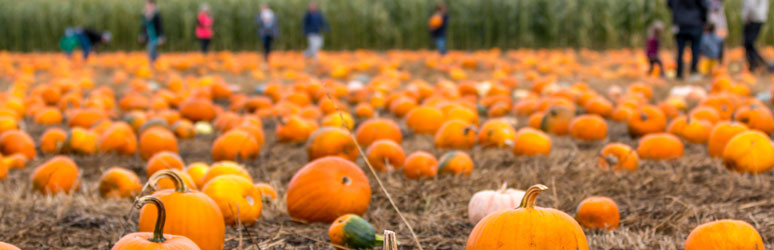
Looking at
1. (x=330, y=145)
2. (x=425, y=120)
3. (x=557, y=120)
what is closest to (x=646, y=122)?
(x=557, y=120)

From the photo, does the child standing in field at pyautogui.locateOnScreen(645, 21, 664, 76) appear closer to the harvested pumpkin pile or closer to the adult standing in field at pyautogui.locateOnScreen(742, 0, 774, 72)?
the adult standing in field at pyautogui.locateOnScreen(742, 0, 774, 72)

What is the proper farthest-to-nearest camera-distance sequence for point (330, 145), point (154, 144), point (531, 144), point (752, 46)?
point (752, 46) < point (154, 144) < point (531, 144) < point (330, 145)

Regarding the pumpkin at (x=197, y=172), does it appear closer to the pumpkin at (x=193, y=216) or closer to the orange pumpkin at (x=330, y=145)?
the orange pumpkin at (x=330, y=145)

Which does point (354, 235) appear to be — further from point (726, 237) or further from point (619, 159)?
point (619, 159)

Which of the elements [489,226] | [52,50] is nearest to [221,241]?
[489,226]

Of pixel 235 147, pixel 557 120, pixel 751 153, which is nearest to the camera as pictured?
pixel 751 153

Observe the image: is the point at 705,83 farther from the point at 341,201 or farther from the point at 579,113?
the point at 341,201

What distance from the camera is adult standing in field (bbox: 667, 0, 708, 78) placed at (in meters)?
11.0

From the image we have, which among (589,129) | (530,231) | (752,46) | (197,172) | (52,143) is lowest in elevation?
(752,46)

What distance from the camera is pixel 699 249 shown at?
246 centimetres

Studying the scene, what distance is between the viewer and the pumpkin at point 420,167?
4242 mm

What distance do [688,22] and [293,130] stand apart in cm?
761

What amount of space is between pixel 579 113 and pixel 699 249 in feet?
15.9

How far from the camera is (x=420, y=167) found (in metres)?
4.24
